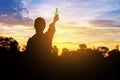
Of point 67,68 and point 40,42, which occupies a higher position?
point 40,42

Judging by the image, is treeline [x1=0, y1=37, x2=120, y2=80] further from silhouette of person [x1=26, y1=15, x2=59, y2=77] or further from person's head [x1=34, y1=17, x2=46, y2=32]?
person's head [x1=34, y1=17, x2=46, y2=32]

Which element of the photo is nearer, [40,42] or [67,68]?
[40,42]

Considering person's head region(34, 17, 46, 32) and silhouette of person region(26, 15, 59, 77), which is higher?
person's head region(34, 17, 46, 32)


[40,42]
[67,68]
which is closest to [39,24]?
[40,42]

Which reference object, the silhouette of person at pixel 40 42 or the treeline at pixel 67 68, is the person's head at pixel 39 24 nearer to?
the silhouette of person at pixel 40 42

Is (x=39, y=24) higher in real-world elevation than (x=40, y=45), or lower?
higher

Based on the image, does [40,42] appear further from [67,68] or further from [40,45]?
[67,68]

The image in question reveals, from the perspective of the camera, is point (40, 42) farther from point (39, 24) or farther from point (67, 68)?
point (67, 68)

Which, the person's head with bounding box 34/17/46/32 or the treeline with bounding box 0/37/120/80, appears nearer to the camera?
the person's head with bounding box 34/17/46/32

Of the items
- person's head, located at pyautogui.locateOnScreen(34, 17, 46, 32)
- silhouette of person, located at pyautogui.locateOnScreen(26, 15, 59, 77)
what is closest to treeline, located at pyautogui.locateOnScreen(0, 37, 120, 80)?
silhouette of person, located at pyautogui.locateOnScreen(26, 15, 59, 77)

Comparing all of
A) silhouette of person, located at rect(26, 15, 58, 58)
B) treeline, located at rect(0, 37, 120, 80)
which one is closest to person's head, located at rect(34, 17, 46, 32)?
silhouette of person, located at rect(26, 15, 58, 58)

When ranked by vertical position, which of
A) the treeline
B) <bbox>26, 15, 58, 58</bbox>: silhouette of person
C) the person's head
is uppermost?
the person's head

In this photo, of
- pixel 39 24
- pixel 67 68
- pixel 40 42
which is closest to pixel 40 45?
pixel 40 42

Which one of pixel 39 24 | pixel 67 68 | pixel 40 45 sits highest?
pixel 39 24
